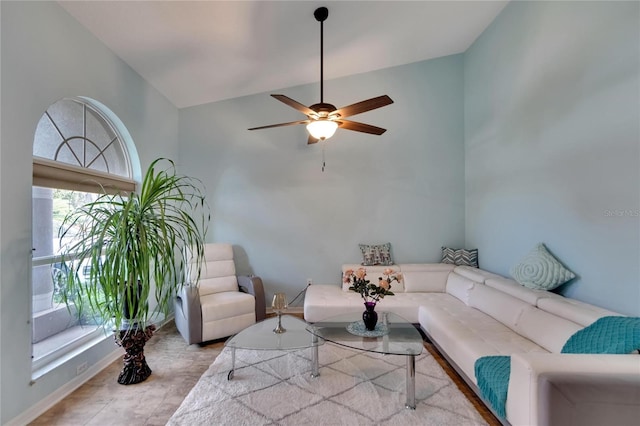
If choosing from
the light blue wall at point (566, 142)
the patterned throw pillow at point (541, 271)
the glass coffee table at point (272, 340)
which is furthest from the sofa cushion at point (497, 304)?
the glass coffee table at point (272, 340)

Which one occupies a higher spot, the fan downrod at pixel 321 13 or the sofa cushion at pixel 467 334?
the fan downrod at pixel 321 13

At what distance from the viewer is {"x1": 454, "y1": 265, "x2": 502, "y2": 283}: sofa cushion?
2.97 metres

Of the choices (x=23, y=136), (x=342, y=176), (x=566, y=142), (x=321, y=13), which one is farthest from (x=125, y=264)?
(x=566, y=142)

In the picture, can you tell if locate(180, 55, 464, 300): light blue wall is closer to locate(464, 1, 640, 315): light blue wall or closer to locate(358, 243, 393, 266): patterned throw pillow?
locate(358, 243, 393, 266): patterned throw pillow

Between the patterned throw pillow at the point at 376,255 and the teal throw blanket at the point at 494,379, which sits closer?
the teal throw blanket at the point at 494,379

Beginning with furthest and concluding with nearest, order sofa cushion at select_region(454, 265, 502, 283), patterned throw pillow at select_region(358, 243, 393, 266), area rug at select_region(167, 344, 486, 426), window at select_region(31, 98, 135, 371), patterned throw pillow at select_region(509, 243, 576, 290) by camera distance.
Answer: patterned throw pillow at select_region(358, 243, 393, 266), sofa cushion at select_region(454, 265, 502, 283), patterned throw pillow at select_region(509, 243, 576, 290), window at select_region(31, 98, 135, 371), area rug at select_region(167, 344, 486, 426)

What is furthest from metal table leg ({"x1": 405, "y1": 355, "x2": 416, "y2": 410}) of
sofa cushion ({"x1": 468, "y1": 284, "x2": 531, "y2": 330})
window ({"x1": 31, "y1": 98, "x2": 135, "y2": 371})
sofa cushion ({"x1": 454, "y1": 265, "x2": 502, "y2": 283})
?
window ({"x1": 31, "y1": 98, "x2": 135, "y2": 371})

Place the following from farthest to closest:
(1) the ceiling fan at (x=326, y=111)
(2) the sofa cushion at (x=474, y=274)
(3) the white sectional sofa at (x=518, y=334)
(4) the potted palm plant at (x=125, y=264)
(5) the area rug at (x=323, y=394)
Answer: (2) the sofa cushion at (x=474, y=274), (1) the ceiling fan at (x=326, y=111), (4) the potted palm plant at (x=125, y=264), (5) the area rug at (x=323, y=394), (3) the white sectional sofa at (x=518, y=334)

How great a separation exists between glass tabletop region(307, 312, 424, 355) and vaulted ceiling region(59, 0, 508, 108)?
9.21 ft

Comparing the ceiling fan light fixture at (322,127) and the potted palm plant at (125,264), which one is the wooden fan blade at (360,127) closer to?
the ceiling fan light fixture at (322,127)

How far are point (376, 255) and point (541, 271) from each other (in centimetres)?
181

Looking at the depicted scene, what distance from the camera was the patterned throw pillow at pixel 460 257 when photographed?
3.62 m

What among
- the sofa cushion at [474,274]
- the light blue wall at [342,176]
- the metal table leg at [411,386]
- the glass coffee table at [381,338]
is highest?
the light blue wall at [342,176]

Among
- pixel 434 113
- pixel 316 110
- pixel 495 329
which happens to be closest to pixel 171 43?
pixel 316 110
